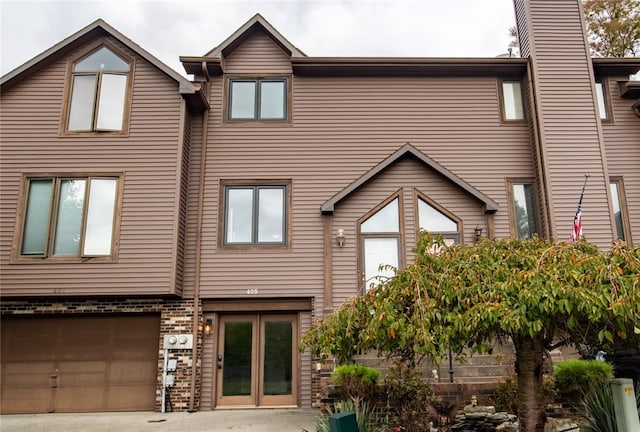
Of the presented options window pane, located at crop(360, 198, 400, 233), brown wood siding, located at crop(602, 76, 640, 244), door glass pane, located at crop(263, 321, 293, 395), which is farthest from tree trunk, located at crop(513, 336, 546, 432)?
brown wood siding, located at crop(602, 76, 640, 244)

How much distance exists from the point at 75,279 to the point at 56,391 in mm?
2567

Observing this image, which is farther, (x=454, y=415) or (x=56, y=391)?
(x=56, y=391)

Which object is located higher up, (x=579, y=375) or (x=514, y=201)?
(x=514, y=201)

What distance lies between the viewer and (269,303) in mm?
11555

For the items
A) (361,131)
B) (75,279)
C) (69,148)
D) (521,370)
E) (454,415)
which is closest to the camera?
(521,370)

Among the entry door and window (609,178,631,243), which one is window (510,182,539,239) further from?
the entry door

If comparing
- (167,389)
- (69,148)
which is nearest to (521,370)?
(167,389)

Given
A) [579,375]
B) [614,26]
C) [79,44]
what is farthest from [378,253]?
[614,26]

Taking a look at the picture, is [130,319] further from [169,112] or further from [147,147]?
[169,112]

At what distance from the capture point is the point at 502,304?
5113mm

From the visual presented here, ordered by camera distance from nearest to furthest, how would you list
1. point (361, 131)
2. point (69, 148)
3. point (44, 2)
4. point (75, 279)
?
point (75, 279) → point (69, 148) → point (361, 131) → point (44, 2)

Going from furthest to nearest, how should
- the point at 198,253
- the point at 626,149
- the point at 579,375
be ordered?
the point at 626,149 → the point at 198,253 → the point at 579,375

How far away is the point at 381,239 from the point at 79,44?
8586 mm

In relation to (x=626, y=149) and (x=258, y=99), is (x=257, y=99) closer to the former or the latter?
(x=258, y=99)
